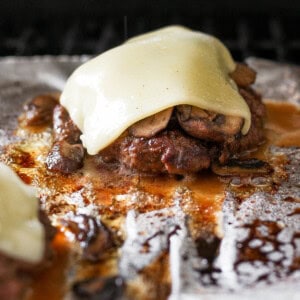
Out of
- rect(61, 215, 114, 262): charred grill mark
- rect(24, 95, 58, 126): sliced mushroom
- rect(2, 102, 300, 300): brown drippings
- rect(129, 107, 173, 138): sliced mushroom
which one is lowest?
rect(24, 95, 58, 126): sliced mushroom

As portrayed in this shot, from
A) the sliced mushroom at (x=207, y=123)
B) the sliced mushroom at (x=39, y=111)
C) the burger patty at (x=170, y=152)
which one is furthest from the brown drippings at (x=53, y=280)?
the sliced mushroom at (x=39, y=111)

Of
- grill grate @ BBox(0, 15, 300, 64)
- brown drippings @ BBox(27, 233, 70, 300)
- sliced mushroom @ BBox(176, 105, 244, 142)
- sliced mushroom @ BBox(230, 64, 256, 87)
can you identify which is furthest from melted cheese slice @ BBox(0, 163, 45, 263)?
grill grate @ BBox(0, 15, 300, 64)

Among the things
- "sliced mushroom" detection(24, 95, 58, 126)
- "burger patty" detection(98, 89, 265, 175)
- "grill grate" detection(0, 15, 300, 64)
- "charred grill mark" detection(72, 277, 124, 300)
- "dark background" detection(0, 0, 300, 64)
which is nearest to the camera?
"charred grill mark" detection(72, 277, 124, 300)

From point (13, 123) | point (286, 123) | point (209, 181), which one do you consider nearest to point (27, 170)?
point (13, 123)

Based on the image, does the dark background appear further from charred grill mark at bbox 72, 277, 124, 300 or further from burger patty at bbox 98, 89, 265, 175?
charred grill mark at bbox 72, 277, 124, 300

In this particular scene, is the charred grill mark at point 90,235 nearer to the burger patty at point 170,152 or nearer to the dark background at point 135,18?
the burger patty at point 170,152

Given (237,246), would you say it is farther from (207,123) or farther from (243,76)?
(243,76)
